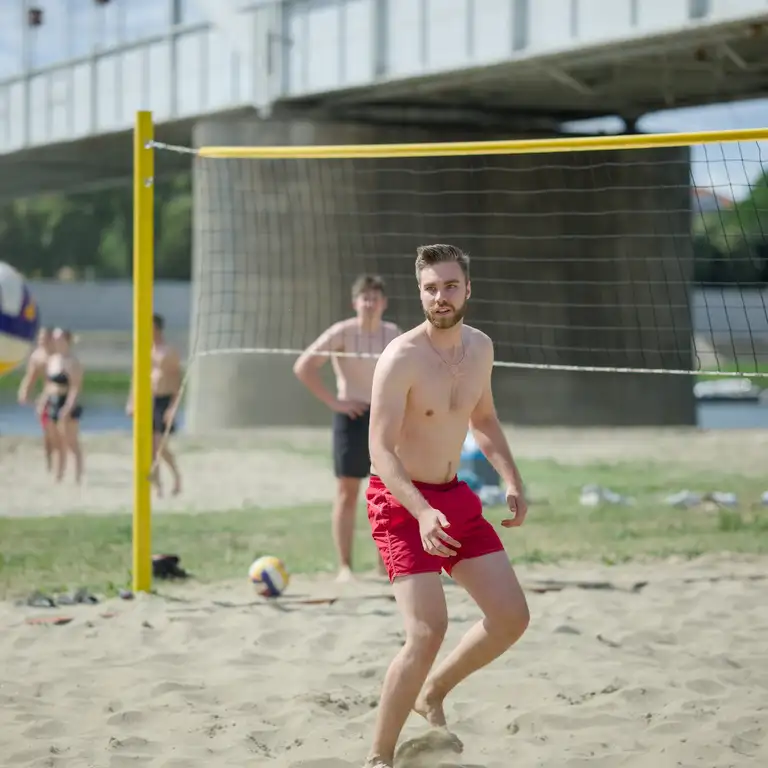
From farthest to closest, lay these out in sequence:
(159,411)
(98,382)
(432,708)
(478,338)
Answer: (98,382) < (159,411) < (432,708) < (478,338)

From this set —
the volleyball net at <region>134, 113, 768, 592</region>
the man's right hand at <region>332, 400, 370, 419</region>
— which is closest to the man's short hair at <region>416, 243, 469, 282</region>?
the man's right hand at <region>332, 400, 370, 419</region>

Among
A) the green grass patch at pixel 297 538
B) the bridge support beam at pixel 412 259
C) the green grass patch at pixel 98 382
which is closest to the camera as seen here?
the green grass patch at pixel 297 538

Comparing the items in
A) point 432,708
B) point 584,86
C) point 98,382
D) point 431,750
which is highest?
point 584,86

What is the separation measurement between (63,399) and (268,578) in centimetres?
722

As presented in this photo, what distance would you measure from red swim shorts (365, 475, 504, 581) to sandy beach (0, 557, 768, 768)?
0.65m

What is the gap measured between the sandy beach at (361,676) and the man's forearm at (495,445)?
2.90 ft

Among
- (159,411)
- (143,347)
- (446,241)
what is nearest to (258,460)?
(159,411)

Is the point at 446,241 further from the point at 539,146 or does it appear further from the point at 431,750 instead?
the point at 431,750

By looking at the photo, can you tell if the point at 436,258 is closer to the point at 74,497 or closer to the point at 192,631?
the point at 192,631

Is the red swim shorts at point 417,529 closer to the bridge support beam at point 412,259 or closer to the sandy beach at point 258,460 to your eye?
the sandy beach at point 258,460

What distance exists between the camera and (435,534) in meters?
3.75

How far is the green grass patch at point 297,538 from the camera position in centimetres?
793

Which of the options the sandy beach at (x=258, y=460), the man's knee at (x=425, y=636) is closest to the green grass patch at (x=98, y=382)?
the sandy beach at (x=258, y=460)

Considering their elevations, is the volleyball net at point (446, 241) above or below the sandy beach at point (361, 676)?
above
